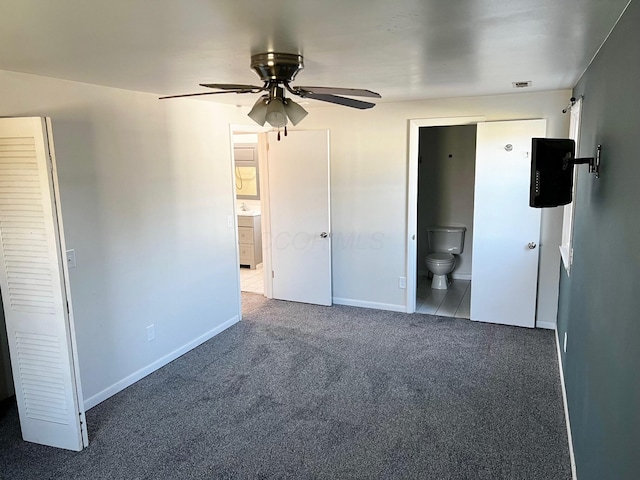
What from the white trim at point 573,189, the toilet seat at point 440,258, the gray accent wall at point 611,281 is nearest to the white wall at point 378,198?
the white trim at point 573,189

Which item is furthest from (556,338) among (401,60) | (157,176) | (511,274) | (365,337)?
(157,176)

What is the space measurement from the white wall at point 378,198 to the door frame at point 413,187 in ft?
0.16

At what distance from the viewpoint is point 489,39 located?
6.64ft

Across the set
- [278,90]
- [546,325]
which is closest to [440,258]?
[546,325]

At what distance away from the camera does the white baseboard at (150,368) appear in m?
3.19

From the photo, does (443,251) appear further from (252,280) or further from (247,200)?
(247,200)

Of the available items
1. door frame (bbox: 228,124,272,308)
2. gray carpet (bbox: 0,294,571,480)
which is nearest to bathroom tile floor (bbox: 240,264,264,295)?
door frame (bbox: 228,124,272,308)

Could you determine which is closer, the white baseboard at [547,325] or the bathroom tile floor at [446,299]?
the white baseboard at [547,325]

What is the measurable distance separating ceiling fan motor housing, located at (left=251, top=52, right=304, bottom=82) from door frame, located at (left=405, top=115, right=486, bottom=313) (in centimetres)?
246

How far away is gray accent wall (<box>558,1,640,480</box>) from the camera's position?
1334mm

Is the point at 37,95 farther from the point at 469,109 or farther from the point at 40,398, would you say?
the point at 469,109

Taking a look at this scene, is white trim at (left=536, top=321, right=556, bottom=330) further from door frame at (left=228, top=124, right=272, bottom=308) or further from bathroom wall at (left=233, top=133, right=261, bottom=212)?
bathroom wall at (left=233, top=133, right=261, bottom=212)

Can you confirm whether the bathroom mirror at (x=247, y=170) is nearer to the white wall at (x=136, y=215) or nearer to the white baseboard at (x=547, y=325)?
the white wall at (x=136, y=215)

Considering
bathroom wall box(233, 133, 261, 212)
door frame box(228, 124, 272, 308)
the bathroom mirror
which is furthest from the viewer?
the bathroom mirror
